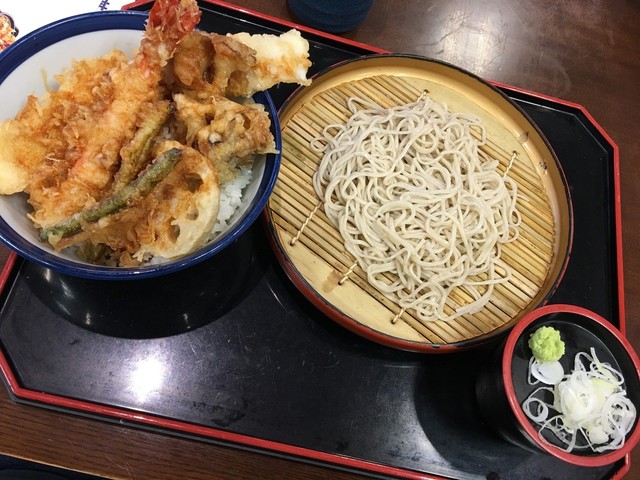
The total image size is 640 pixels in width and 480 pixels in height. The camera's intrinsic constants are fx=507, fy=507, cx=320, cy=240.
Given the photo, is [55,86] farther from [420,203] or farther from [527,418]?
[527,418]

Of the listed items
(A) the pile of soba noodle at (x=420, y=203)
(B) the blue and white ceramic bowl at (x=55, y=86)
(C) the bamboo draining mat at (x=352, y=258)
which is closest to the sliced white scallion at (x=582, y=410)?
(C) the bamboo draining mat at (x=352, y=258)

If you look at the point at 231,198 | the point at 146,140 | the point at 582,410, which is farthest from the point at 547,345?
the point at 146,140

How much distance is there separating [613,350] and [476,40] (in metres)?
1.73

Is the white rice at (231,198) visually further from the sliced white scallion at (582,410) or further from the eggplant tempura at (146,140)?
the sliced white scallion at (582,410)

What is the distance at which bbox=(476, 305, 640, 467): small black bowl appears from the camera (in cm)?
141

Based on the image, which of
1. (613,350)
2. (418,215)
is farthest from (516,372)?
(418,215)

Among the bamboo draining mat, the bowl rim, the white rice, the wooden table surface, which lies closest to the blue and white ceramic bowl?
the white rice

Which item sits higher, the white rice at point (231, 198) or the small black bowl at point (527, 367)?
the white rice at point (231, 198)

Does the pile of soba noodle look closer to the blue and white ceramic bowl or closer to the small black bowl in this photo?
the small black bowl

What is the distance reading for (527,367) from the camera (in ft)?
4.92

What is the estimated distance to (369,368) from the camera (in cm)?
165

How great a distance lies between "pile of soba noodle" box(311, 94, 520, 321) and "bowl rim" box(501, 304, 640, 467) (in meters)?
0.29

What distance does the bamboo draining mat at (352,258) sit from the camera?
1717 mm

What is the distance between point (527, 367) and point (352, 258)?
2.19ft
